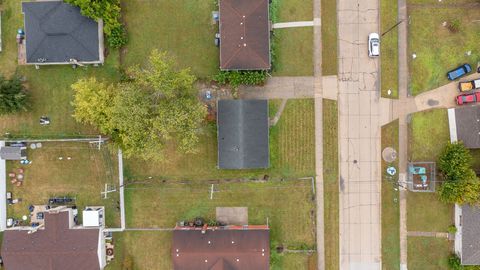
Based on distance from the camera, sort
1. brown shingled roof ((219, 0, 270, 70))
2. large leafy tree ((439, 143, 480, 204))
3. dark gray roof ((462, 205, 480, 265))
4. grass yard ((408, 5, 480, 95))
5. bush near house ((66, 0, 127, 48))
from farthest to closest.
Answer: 1. grass yard ((408, 5, 480, 95))
2. dark gray roof ((462, 205, 480, 265))
3. brown shingled roof ((219, 0, 270, 70))
4. large leafy tree ((439, 143, 480, 204))
5. bush near house ((66, 0, 127, 48))

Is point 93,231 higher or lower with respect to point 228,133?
lower

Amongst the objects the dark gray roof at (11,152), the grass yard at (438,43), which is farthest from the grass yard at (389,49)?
the dark gray roof at (11,152)

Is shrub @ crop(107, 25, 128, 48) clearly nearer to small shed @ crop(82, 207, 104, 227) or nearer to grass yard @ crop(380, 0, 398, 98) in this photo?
small shed @ crop(82, 207, 104, 227)

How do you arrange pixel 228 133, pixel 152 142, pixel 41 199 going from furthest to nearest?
pixel 41 199, pixel 228 133, pixel 152 142

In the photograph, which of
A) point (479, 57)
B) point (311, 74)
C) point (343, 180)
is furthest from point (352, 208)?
point (479, 57)

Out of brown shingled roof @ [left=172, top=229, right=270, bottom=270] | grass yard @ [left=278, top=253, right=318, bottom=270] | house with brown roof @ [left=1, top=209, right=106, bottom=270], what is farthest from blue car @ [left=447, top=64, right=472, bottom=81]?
house with brown roof @ [left=1, top=209, right=106, bottom=270]

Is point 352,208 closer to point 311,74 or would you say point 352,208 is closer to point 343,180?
point 343,180
